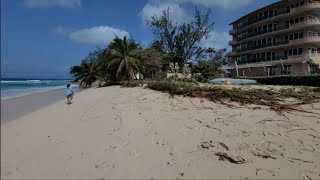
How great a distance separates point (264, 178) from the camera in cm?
535

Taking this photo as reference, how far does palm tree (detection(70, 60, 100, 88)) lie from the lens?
44.1m

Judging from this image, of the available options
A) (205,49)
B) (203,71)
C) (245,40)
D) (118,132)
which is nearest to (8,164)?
(118,132)

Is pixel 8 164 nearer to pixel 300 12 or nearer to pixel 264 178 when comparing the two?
pixel 264 178

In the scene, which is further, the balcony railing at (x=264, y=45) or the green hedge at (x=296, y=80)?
the balcony railing at (x=264, y=45)

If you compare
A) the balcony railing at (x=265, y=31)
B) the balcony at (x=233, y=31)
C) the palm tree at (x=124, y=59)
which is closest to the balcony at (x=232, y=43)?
the balcony at (x=233, y=31)

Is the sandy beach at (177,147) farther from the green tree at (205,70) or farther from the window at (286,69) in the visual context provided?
the window at (286,69)

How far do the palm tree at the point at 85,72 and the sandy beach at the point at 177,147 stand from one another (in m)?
35.9

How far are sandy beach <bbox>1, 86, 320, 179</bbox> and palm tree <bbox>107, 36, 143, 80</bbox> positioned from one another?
27.1m

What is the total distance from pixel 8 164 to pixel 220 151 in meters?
5.05

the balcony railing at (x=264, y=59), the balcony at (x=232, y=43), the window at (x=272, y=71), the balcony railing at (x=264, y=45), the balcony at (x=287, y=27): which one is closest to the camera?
the balcony at (x=287, y=27)

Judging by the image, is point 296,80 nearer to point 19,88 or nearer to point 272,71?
point 272,71

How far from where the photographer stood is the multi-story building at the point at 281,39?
44.2 m

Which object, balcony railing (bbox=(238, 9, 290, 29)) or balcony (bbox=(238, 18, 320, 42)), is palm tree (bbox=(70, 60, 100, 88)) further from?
balcony railing (bbox=(238, 9, 290, 29))

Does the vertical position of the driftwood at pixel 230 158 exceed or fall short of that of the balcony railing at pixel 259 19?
it falls short
